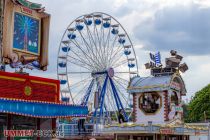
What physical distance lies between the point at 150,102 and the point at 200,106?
34.4m

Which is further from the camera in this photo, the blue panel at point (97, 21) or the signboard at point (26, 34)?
the blue panel at point (97, 21)

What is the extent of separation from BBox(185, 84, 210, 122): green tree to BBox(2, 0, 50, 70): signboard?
133 ft

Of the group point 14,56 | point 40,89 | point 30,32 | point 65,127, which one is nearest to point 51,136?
point 40,89

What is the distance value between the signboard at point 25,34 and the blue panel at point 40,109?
5.30 metres

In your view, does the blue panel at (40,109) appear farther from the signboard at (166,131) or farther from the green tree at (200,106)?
the green tree at (200,106)

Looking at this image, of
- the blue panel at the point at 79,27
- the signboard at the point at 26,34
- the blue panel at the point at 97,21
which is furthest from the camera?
the blue panel at the point at 97,21

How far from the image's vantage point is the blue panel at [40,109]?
25.8 meters

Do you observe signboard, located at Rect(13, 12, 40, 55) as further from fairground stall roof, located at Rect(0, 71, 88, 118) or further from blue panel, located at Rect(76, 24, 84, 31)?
blue panel, located at Rect(76, 24, 84, 31)

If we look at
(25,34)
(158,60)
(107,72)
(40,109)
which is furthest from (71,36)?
(40,109)

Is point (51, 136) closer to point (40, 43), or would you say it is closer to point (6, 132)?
point (6, 132)

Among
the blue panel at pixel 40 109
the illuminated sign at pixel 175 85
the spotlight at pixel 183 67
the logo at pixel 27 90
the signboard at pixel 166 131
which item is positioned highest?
the spotlight at pixel 183 67

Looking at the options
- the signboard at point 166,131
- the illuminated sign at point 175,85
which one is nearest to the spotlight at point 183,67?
the illuminated sign at point 175,85

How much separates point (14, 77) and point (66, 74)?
24.7 meters

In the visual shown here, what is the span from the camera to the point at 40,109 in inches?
1105
